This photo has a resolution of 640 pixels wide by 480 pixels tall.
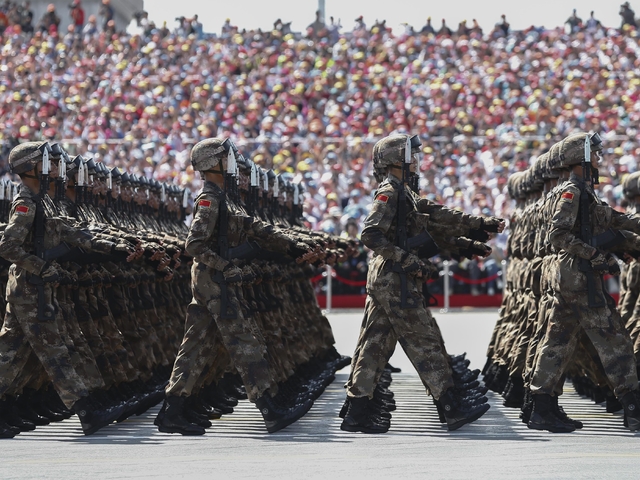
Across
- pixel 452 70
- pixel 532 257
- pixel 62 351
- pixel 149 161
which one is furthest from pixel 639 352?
pixel 452 70

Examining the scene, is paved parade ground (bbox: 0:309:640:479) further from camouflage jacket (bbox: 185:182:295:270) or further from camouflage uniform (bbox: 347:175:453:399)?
camouflage jacket (bbox: 185:182:295:270)

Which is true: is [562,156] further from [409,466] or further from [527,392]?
[409,466]

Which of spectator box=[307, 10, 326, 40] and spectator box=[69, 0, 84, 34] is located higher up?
spectator box=[69, 0, 84, 34]

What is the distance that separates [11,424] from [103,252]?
1.46m

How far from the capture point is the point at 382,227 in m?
9.55

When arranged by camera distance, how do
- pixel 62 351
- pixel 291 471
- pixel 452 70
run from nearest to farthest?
1. pixel 291 471
2. pixel 62 351
3. pixel 452 70

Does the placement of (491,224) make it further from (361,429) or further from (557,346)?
(361,429)

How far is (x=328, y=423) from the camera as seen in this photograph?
10242mm

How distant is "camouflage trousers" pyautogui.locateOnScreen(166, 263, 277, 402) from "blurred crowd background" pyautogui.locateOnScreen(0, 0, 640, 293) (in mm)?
14142

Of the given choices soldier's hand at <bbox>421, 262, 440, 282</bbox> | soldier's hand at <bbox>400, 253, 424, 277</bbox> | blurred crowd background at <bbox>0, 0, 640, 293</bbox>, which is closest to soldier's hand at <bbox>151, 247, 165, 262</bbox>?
soldier's hand at <bbox>400, 253, 424, 277</bbox>

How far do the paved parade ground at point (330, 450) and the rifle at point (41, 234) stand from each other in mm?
910

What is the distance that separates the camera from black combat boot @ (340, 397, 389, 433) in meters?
9.52

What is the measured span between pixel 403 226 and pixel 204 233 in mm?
1478

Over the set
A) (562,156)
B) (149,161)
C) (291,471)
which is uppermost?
(149,161)
